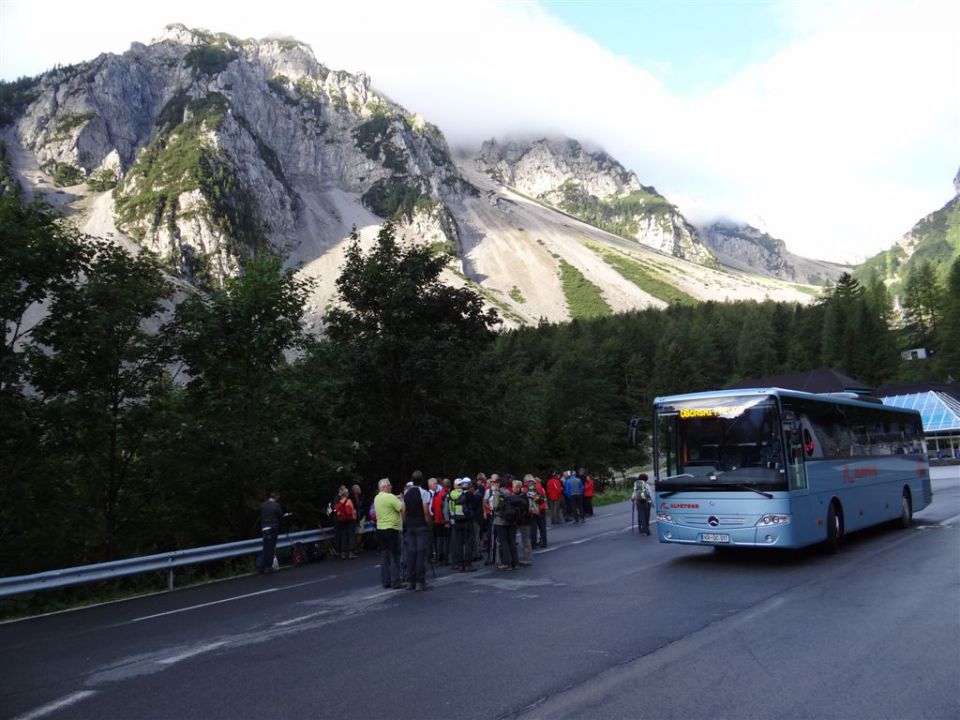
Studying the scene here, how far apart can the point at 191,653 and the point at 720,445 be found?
8.93m

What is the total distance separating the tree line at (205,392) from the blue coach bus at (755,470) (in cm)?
930

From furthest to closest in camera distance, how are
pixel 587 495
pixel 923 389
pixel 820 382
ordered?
pixel 820 382 → pixel 923 389 → pixel 587 495

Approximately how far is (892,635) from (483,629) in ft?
13.9

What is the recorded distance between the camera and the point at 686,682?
233 inches

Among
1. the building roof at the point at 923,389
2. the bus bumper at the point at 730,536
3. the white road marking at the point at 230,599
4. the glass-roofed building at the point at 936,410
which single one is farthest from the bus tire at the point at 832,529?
the building roof at the point at 923,389

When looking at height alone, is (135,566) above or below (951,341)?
below

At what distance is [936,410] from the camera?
61.8m

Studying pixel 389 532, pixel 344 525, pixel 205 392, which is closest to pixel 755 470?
pixel 389 532

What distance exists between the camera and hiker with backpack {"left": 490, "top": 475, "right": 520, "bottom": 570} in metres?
13.4

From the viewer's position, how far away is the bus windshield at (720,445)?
1203 cm

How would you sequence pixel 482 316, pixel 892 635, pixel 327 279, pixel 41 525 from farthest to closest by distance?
pixel 327 279 < pixel 482 316 < pixel 41 525 < pixel 892 635

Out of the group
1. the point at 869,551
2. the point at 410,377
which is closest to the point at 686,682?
the point at 869,551

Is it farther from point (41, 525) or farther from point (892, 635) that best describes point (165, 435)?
point (892, 635)

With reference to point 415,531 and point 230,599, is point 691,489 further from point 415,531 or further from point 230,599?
point 230,599
